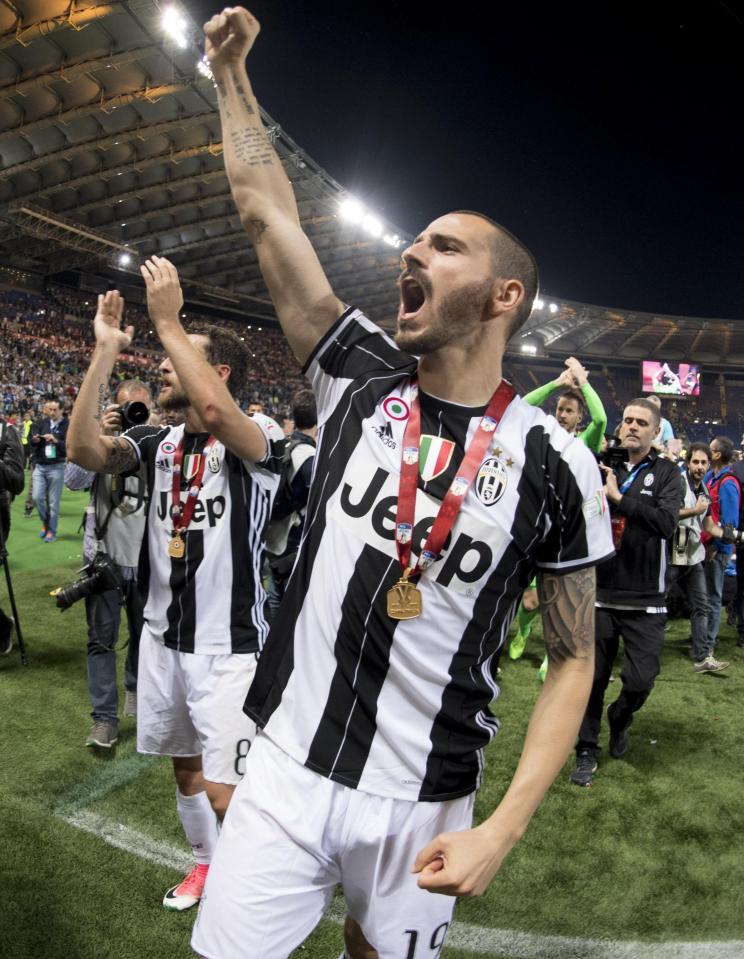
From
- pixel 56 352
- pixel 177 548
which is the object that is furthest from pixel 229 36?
pixel 56 352

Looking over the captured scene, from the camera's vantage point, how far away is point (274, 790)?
1598mm

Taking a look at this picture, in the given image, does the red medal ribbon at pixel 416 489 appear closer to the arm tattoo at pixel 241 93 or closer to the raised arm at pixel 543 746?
the raised arm at pixel 543 746

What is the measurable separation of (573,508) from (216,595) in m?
1.70

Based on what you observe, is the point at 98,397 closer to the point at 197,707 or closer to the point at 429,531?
the point at 197,707

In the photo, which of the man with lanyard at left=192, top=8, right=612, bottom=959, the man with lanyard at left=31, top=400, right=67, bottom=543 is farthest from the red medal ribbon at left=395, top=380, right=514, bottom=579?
the man with lanyard at left=31, top=400, right=67, bottom=543

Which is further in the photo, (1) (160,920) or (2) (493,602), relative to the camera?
(1) (160,920)

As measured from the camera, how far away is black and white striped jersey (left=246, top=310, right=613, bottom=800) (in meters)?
1.60

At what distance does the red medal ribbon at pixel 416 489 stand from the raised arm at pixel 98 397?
1698 mm

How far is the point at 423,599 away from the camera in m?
1.59

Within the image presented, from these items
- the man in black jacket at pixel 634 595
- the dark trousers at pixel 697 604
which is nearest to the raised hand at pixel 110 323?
the man in black jacket at pixel 634 595

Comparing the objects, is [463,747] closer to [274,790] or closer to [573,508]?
[274,790]

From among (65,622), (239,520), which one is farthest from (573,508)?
(65,622)

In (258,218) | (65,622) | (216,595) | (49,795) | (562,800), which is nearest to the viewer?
(258,218)

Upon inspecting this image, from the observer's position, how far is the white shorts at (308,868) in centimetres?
152
